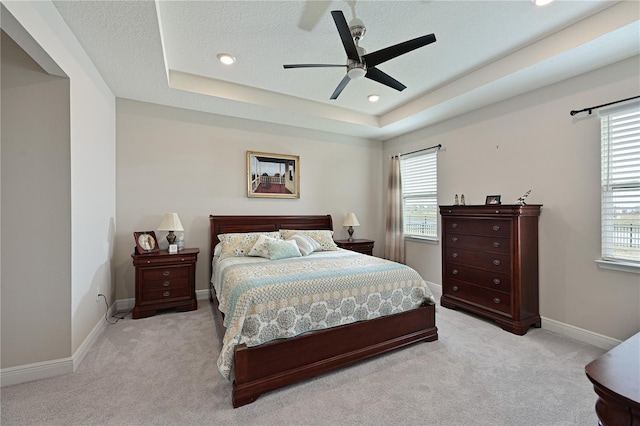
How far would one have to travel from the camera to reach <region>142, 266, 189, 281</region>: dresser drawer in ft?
10.6

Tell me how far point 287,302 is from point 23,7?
2.50 metres

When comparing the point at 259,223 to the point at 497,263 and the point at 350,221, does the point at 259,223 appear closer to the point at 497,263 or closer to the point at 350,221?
the point at 350,221

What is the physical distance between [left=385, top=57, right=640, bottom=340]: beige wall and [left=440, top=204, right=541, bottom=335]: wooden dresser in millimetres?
179

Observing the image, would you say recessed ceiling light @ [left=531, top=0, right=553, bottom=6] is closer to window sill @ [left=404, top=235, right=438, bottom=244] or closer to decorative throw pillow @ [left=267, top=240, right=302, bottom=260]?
window sill @ [left=404, top=235, right=438, bottom=244]

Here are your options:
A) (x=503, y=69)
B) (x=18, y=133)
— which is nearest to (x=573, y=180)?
(x=503, y=69)

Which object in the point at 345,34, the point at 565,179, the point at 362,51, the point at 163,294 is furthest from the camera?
the point at 163,294

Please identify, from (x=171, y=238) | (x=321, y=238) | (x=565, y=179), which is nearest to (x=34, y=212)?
(x=171, y=238)

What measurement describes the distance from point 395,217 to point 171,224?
356cm

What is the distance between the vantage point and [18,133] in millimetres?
2020

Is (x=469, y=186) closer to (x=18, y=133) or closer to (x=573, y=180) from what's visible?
(x=573, y=180)

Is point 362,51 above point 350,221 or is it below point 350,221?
above

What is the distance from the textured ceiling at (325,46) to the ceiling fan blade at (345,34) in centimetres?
41

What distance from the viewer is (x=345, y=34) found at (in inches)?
74.4

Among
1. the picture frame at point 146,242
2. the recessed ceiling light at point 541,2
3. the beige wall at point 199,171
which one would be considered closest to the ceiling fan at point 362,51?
the recessed ceiling light at point 541,2
